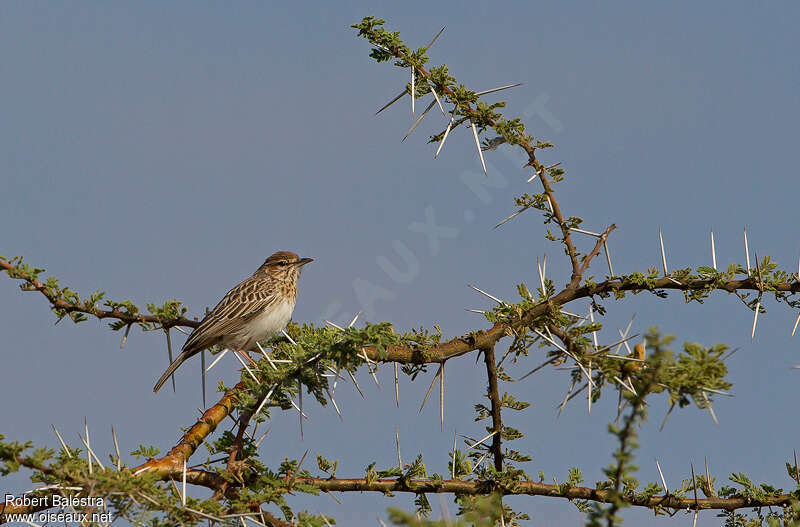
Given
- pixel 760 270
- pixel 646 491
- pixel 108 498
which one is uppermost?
pixel 760 270

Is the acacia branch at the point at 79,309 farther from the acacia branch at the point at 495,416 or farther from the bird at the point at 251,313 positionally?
the acacia branch at the point at 495,416

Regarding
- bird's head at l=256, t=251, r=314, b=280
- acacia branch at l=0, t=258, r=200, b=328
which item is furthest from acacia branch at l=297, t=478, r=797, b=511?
bird's head at l=256, t=251, r=314, b=280

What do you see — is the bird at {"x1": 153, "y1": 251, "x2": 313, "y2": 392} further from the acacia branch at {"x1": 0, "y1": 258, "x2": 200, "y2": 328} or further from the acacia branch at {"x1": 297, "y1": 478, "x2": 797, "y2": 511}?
Answer: the acacia branch at {"x1": 297, "y1": 478, "x2": 797, "y2": 511}

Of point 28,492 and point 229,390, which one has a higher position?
point 229,390

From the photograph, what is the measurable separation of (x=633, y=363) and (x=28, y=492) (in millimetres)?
3999

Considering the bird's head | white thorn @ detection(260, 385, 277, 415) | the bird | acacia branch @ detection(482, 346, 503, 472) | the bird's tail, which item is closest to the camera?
white thorn @ detection(260, 385, 277, 415)

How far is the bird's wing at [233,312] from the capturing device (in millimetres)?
10125

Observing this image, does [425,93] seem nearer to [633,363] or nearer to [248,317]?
[633,363]

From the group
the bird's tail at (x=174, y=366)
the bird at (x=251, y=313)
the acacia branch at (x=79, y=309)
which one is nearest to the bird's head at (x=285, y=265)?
the bird at (x=251, y=313)

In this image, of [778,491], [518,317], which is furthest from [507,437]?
[778,491]

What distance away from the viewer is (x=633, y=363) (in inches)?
219

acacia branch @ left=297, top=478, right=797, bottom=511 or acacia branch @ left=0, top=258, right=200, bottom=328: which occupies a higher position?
acacia branch @ left=0, top=258, right=200, bottom=328

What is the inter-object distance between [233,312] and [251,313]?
0.86 feet

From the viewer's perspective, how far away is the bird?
1023cm
